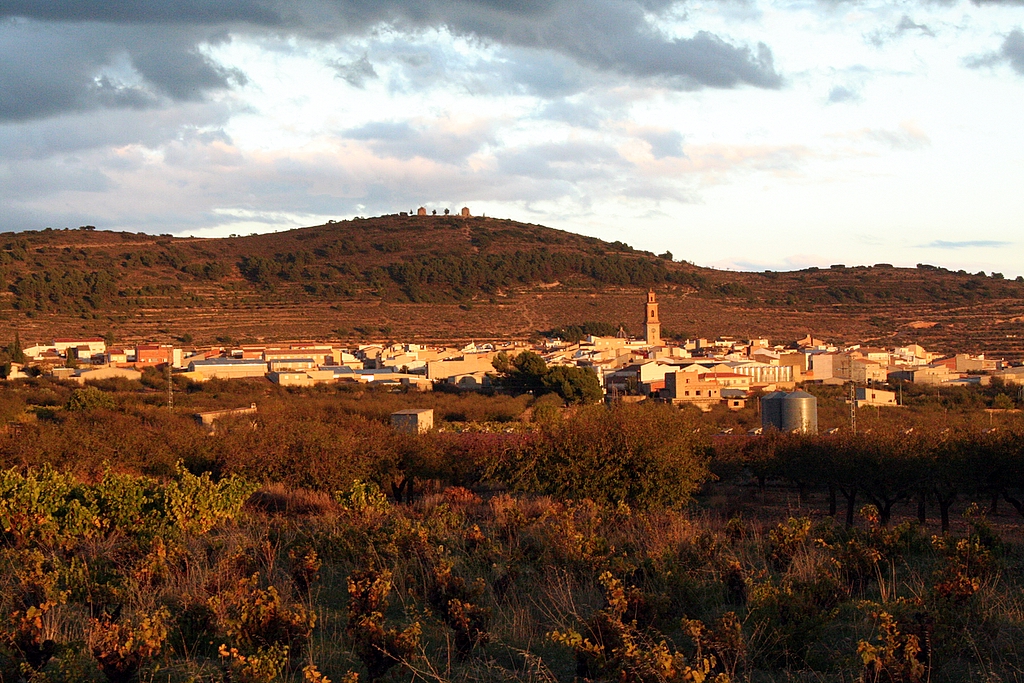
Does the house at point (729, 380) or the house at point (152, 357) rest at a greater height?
the house at point (152, 357)

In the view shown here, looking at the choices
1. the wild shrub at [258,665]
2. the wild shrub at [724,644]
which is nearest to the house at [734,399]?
the wild shrub at [724,644]

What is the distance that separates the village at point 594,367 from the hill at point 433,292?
345 inches

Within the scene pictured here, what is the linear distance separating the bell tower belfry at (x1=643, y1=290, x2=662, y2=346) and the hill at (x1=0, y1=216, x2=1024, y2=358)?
3181mm

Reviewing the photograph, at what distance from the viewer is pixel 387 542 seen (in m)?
9.06

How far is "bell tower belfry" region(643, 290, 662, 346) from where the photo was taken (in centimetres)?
7548

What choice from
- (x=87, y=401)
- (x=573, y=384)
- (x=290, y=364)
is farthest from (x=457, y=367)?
(x=87, y=401)

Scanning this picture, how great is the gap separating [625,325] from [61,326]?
138 feet

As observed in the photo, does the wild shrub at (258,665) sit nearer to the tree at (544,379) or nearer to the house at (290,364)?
the tree at (544,379)

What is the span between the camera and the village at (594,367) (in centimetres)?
4816

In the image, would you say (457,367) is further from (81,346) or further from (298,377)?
(81,346)

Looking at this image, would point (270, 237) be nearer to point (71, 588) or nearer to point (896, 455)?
point (896, 455)

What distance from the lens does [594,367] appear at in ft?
A: 175

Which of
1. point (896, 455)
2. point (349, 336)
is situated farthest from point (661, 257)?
point (896, 455)

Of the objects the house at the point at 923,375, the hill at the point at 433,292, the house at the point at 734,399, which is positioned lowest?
the house at the point at 734,399
